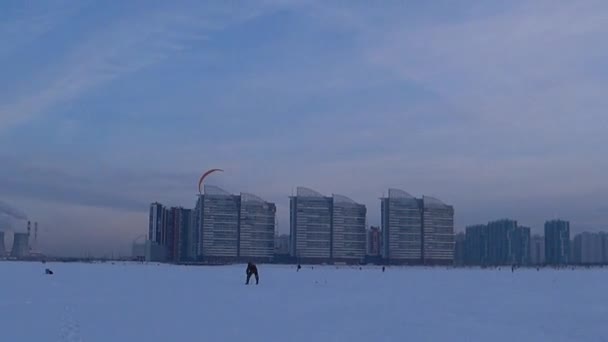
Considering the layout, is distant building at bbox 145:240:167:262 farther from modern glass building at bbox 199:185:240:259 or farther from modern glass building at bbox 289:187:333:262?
modern glass building at bbox 289:187:333:262

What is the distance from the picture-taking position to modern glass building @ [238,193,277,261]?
594 feet

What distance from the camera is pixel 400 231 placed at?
193 meters

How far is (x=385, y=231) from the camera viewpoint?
194 meters

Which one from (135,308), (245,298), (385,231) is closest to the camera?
(135,308)

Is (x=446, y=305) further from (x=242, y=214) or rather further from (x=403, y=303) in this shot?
(x=242, y=214)

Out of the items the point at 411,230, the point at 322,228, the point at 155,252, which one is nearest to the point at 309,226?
the point at 322,228

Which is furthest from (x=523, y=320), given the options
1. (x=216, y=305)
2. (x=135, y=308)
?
(x=135, y=308)

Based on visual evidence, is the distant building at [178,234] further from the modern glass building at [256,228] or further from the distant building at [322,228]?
the distant building at [322,228]

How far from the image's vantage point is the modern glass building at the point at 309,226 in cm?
18388

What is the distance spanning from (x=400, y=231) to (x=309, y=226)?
981 inches

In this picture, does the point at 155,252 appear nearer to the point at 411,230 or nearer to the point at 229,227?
the point at 229,227

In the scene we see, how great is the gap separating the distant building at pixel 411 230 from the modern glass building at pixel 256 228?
2984 cm

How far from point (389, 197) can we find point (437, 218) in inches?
600

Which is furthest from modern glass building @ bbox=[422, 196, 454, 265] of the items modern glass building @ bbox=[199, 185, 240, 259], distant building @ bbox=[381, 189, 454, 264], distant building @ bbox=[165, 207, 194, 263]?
distant building @ bbox=[165, 207, 194, 263]
